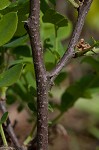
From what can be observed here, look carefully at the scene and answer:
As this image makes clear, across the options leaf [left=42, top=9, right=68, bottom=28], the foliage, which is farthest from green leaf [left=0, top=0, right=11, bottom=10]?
leaf [left=42, top=9, right=68, bottom=28]

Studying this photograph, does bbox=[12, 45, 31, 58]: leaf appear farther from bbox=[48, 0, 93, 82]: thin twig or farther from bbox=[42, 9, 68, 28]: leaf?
bbox=[48, 0, 93, 82]: thin twig

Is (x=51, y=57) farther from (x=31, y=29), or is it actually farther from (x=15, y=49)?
(x=31, y=29)

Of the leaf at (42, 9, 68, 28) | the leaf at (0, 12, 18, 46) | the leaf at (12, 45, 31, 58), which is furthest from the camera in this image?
the leaf at (12, 45, 31, 58)

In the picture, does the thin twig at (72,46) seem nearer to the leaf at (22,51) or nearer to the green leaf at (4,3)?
the green leaf at (4,3)

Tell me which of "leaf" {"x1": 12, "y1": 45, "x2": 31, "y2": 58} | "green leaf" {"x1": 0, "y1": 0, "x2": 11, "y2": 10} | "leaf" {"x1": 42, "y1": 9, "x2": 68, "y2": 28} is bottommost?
"leaf" {"x1": 12, "y1": 45, "x2": 31, "y2": 58}

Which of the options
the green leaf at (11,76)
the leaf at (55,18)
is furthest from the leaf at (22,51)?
the green leaf at (11,76)

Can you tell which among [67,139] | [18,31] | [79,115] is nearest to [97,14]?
[79,115]

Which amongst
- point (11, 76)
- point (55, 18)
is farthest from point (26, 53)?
point (11, 76)
